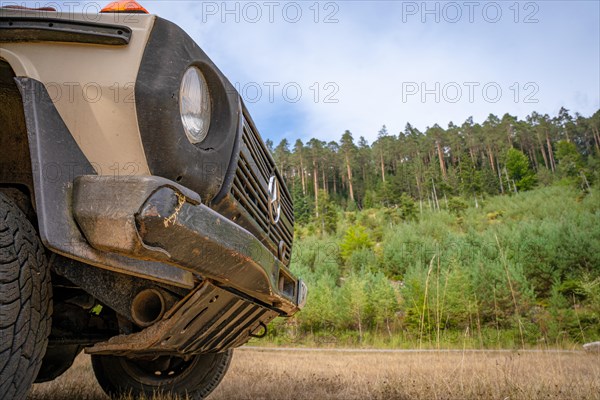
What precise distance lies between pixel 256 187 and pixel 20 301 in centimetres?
105

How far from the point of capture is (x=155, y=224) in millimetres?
1132

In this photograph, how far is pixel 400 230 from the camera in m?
33.0

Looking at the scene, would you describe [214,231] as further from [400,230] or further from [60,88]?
[400,230]

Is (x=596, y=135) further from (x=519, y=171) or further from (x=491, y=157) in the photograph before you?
(x=519, y=171)

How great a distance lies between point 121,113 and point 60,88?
0.19 meters

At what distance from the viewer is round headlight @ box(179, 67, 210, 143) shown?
1502mm

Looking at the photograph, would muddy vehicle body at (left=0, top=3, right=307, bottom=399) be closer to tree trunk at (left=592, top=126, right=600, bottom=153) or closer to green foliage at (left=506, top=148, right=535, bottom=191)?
green foliage at (left=506, top=148, right=535, bottom=191)

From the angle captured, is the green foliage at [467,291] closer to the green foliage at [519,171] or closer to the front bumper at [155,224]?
the front bumper at [155,224]

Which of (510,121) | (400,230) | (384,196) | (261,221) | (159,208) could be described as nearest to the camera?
(159,208)

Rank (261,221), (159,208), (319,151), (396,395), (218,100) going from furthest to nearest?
1. (319,151)
2. (396,395)
3. (261,221)
4. (218,100)
5. (159,208)

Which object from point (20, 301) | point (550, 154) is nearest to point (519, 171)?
point (550, 154)

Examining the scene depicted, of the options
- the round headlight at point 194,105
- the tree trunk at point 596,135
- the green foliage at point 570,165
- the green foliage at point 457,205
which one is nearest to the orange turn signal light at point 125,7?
the round headlight at point 194,105

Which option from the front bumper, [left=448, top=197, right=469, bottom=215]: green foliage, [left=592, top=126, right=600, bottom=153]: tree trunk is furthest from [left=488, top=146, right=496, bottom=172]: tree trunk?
the front bumper

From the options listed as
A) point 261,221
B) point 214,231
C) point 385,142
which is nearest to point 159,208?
point 214,231
